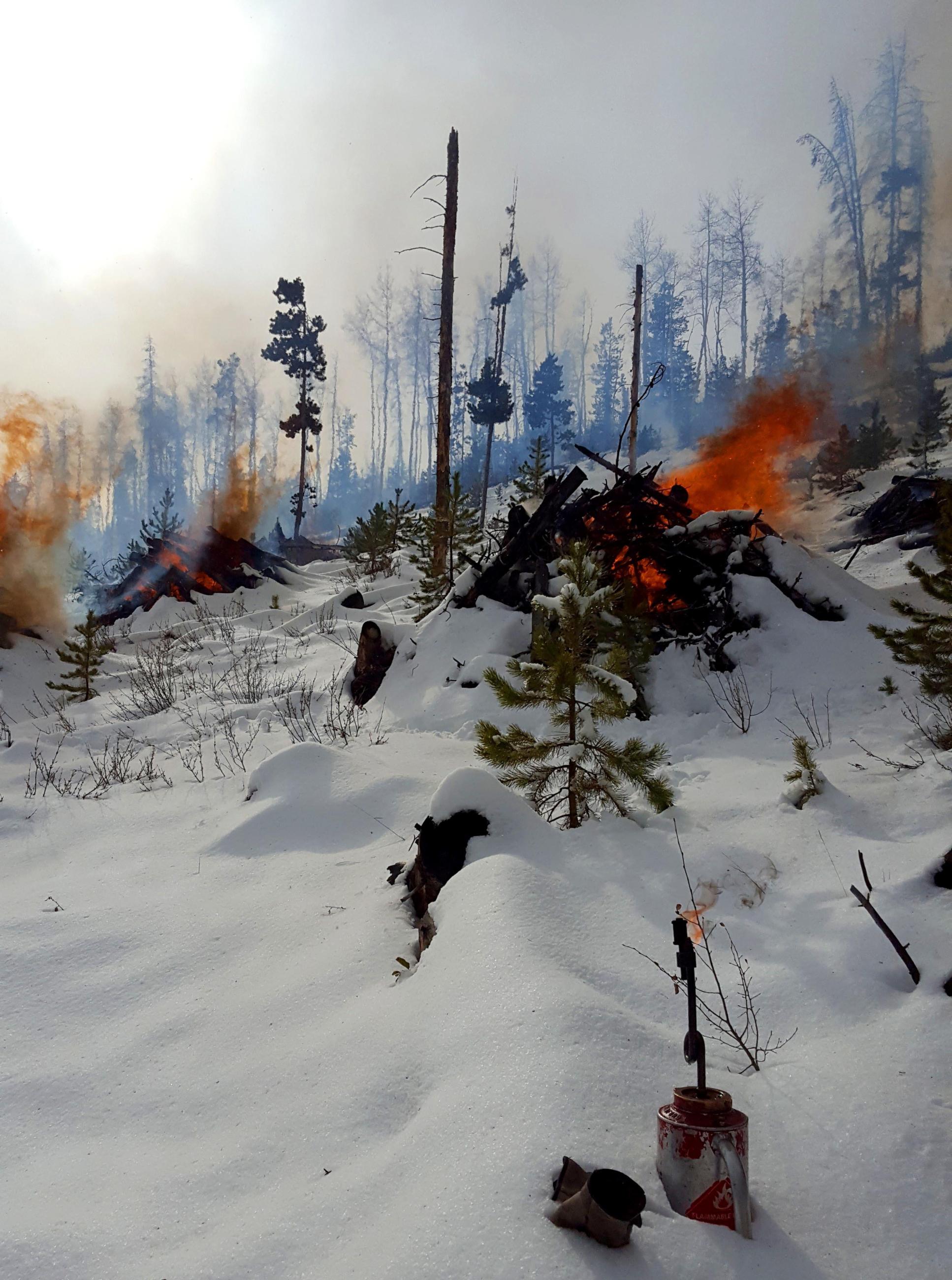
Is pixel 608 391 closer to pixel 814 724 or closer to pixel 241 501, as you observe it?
pixel 241 501

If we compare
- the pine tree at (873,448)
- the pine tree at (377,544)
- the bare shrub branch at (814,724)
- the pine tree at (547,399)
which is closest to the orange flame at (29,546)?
the pine tree at (377,544)

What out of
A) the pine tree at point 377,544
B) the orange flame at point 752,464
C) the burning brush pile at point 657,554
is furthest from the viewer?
the pine tree at point 377,544

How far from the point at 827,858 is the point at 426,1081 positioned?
1954mm

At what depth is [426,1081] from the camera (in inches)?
73.3

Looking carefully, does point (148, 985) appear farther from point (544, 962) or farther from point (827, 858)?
point (827, 858)

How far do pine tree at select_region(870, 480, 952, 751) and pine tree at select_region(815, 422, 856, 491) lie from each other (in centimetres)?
2003

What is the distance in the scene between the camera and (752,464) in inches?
649

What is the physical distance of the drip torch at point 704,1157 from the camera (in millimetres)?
1345

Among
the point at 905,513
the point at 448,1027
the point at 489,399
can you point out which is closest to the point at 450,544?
the point at 448,1027

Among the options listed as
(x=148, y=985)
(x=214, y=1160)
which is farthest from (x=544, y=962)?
(x=148, y=985)

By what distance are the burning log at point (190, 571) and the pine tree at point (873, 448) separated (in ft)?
62.6

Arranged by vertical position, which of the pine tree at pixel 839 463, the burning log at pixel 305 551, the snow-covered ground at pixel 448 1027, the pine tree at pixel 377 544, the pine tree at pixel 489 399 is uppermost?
the pine tree at pixel 489 399

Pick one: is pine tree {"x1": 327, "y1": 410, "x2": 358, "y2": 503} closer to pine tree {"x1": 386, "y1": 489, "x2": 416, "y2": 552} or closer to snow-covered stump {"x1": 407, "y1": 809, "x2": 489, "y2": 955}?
pine tree {"x1": 386, "y1": 489, "x2": 416, "y2": 552}

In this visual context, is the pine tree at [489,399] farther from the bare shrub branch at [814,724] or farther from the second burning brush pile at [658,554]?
the bare shrub branch at [814,724]
